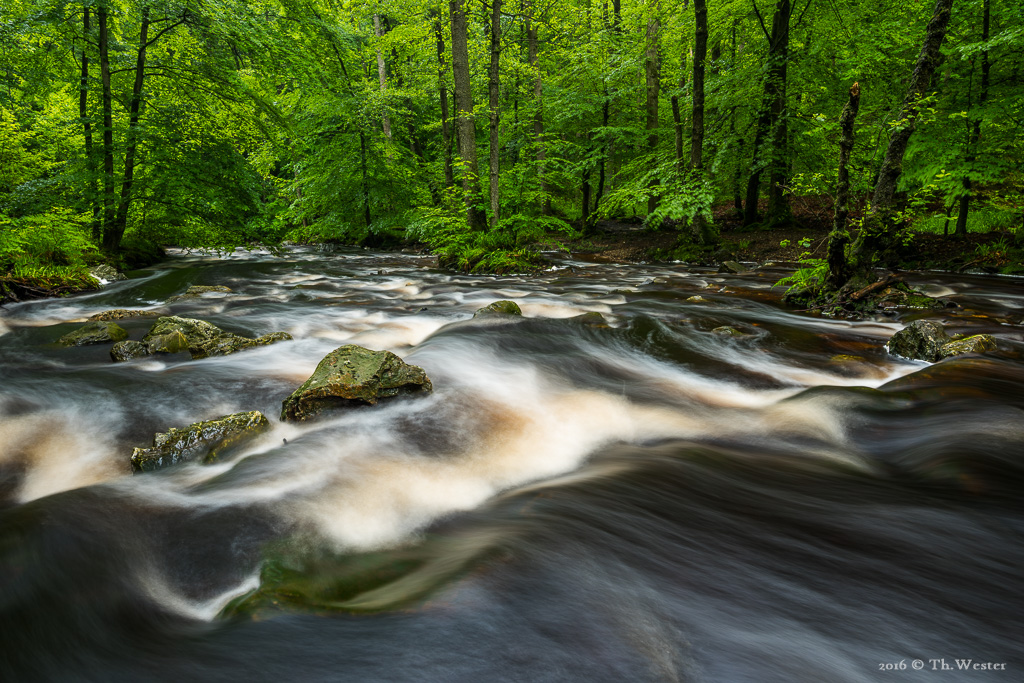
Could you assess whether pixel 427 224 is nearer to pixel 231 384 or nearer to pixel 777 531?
pixel 231 384

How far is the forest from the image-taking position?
8125 mm

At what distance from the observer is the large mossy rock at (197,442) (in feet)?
9.44

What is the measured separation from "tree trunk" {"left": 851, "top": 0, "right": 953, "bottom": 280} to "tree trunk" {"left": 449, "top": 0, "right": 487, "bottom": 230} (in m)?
7.47

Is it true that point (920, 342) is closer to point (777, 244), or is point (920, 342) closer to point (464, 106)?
point (777, 244)

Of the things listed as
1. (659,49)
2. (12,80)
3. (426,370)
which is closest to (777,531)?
(426,370)

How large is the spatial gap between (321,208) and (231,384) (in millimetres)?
15618

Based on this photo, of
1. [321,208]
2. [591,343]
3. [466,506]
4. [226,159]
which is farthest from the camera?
Answer: [321,208]

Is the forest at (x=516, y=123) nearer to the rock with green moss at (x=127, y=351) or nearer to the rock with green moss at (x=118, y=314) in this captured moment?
the rock with green moss at (x=118, y=314)

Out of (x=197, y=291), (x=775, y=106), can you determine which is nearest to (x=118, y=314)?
(x=197, y=291)

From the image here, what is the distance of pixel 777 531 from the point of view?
2.31 m

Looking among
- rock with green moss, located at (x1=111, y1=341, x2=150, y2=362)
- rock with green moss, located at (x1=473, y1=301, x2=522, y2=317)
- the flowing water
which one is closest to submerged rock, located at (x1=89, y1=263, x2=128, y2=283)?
the flowing water

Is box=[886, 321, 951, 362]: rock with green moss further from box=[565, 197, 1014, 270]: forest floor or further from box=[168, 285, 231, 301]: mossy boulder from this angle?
box=[168, 285, 231, 301]: mossy boulder

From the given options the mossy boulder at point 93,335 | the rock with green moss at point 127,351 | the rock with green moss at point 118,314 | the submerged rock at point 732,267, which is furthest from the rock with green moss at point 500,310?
the submerged rock at point 732,267

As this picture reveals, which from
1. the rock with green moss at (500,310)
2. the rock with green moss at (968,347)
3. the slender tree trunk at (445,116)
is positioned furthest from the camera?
the slender tree trunk at (445,116)
